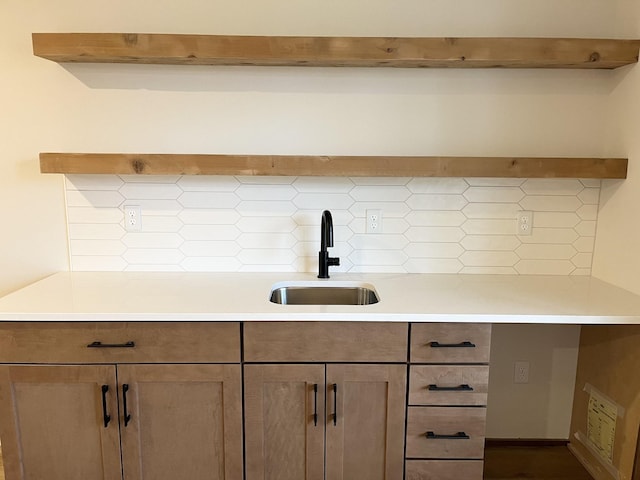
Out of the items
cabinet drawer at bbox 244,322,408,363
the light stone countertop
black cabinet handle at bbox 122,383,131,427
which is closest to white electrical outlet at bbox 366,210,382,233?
the light stone countertop

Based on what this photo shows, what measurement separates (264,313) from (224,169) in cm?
70

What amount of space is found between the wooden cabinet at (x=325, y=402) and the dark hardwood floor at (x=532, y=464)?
769 millimetres

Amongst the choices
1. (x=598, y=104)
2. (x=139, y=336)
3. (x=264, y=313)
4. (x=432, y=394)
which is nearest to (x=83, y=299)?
(x=139, y=336)

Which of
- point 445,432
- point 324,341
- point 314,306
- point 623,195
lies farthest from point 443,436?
point 623,195

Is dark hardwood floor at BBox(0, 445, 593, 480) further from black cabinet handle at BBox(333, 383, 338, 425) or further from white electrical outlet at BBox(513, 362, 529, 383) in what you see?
black cabinet handle at BBox(333, 383, 338, 425)

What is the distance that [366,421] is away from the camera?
173cm

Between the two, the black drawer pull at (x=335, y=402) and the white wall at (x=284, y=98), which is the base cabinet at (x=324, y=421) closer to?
the black drawer pull at (x=335, y=402)

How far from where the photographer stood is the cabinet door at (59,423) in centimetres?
169

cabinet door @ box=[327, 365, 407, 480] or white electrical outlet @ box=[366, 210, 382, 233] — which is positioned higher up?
white electrical outlet @ box=[366, 210, 382, 233]

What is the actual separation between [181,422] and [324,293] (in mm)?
819

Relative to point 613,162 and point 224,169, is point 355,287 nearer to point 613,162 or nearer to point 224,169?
point 224,169

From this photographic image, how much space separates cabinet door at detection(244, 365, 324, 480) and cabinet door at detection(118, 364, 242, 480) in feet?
0.18

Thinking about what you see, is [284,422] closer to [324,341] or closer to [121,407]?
[324,341]

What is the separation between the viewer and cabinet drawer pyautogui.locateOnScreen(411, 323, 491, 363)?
1.69 meters
